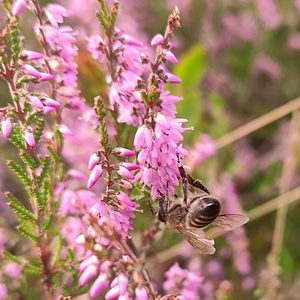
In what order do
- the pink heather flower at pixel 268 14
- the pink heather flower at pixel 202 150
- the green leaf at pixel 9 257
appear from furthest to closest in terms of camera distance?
the pink heather flower at pixel 268 14
the pink heather flower at pixel 202 150
the green leaf at pixel 9 257

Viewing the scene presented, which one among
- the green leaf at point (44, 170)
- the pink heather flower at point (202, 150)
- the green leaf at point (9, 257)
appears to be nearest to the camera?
the green leaf at point (44, 170)

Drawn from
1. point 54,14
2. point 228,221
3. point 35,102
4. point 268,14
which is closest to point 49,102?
point 35,102

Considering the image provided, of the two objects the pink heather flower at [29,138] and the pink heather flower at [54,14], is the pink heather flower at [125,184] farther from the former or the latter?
the pink heather flower at [54,14]

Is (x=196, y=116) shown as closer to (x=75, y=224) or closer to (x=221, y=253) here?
(x=221, y=253)

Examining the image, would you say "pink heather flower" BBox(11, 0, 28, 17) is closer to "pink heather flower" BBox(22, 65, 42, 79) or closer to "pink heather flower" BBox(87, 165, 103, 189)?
"pink heather flower" BBox(22, 65, 42, 79)

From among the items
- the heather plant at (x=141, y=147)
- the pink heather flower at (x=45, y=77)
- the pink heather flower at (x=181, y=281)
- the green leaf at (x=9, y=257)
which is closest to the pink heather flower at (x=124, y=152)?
the heather plant at (x=141, y=147)

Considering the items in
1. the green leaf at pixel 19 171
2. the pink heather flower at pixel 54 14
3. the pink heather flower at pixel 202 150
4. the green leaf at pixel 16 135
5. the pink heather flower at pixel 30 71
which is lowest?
Answer: the green leaf at pixel 19 171

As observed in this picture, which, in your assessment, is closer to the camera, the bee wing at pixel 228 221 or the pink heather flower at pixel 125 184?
the pink heather flower at pixel 125 184

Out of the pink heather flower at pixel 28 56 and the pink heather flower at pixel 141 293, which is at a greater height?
the pink heather flower at pixel 28 56
